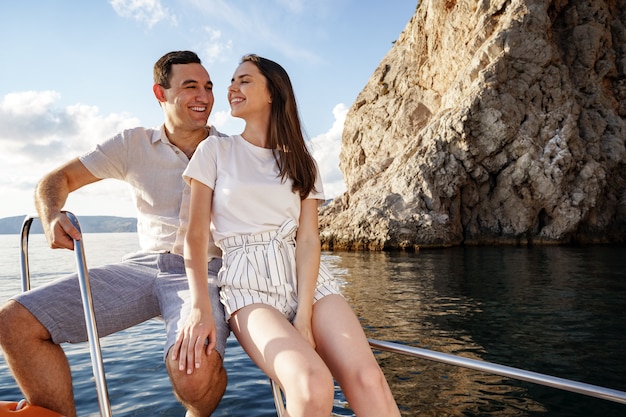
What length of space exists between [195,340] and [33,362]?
2.55 ft

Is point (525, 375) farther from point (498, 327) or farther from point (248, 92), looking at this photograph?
point (498, 327)

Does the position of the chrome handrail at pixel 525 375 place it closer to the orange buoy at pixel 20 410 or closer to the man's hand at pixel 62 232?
the orange buoy at pixel 20 410

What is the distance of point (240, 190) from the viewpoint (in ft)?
7.86

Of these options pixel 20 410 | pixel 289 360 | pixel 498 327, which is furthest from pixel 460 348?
pixel 20 410

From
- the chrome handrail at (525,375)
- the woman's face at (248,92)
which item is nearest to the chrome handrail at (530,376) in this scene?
the chrome handrail at (525,375)

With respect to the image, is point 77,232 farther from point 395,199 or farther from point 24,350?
point 395,199

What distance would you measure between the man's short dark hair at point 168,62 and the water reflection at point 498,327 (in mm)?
3786

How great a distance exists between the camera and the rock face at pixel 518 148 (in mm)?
26031

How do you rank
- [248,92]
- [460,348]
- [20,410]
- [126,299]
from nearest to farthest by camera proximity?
[20,410] < [126,299] < [248,92] < [460,348]

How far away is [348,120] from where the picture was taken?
42.8 m

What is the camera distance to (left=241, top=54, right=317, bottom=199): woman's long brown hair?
8.64ft

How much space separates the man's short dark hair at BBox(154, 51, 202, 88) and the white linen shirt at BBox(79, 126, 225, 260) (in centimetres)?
37

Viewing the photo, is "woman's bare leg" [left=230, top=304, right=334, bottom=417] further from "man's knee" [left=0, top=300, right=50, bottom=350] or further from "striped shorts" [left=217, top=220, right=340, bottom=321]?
"man's knee" [left=0, top=300, right=50, bottom=350]

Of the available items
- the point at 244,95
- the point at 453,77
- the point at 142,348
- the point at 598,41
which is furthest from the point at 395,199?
the point at 244,95
